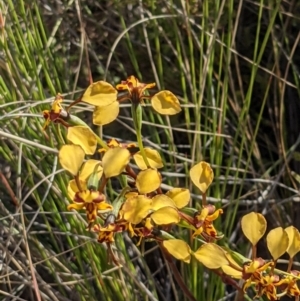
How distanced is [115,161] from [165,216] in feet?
0.18

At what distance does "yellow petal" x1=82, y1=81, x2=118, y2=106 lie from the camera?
0.54 meters

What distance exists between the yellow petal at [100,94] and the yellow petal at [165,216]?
97 mm

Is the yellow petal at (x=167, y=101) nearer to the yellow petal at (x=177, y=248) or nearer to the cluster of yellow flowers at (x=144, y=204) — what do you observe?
the cluster of yellow flowers at (x=144, y=204)

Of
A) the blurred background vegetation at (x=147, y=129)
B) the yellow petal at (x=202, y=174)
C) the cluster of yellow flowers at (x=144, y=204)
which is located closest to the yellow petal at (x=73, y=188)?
the cluster of yellow flowers at (x=144, y=204)

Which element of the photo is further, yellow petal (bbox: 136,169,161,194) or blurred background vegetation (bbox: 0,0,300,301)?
blurred background vegetation (bbox: 0,0,300,301)

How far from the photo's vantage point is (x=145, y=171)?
20.0 inches

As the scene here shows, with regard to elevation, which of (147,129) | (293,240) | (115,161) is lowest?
(147,129)

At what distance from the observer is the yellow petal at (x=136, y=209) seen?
490mm

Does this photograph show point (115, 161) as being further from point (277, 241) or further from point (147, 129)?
point (147, 129)

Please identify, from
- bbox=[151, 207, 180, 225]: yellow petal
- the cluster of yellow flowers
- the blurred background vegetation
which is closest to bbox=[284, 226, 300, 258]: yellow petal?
the cluster of yellow flowers

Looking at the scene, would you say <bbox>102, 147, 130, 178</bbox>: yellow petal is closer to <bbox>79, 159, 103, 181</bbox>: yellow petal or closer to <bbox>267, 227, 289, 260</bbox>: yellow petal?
<bbox>79, 159, 103, 181</bbox>: yellow petal

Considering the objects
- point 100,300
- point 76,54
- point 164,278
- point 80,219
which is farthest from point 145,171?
point 76,54

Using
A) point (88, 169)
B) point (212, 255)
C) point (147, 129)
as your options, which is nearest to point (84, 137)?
point (88, 169)

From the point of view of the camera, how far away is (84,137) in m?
0.52
